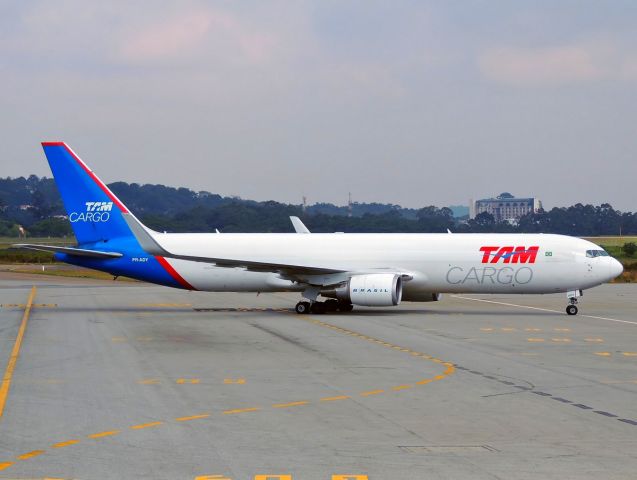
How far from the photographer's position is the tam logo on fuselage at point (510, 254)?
133ft

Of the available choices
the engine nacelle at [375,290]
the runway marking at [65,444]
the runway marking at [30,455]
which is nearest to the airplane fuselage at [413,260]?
the engine nacelle at [375,290]

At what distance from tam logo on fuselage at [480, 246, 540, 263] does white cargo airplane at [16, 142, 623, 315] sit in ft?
0.13

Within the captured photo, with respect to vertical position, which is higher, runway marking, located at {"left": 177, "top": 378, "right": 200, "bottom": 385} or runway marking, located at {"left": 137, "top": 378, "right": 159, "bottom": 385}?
runway marking, located at {"left": 177, "top": 378, "right": 200, "bottom": 385}

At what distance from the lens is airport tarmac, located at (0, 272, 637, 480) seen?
481 inches

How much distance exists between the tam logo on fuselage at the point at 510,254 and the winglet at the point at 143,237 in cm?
1316

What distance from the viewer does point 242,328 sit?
1321 inches

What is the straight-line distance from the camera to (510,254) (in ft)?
133

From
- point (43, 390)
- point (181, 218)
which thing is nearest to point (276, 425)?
point (43, 390)

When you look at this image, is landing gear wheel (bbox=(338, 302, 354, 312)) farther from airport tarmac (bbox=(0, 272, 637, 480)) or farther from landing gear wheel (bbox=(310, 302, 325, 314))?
airport tarmac (bbox=(0, 272, 637, 480))

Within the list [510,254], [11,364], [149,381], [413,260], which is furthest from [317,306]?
[149,381]

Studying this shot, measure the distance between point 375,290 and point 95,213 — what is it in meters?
13.3

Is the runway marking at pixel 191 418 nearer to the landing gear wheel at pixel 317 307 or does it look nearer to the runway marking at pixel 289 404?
the runway marking at pixel 289 404

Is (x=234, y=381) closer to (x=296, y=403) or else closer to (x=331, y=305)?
(x=296, y=403)

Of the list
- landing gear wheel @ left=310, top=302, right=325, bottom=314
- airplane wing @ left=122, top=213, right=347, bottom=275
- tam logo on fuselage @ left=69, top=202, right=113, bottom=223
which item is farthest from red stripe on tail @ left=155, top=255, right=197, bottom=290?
landing gear wheel @ left=310, top=302, right=325, bottom=314
